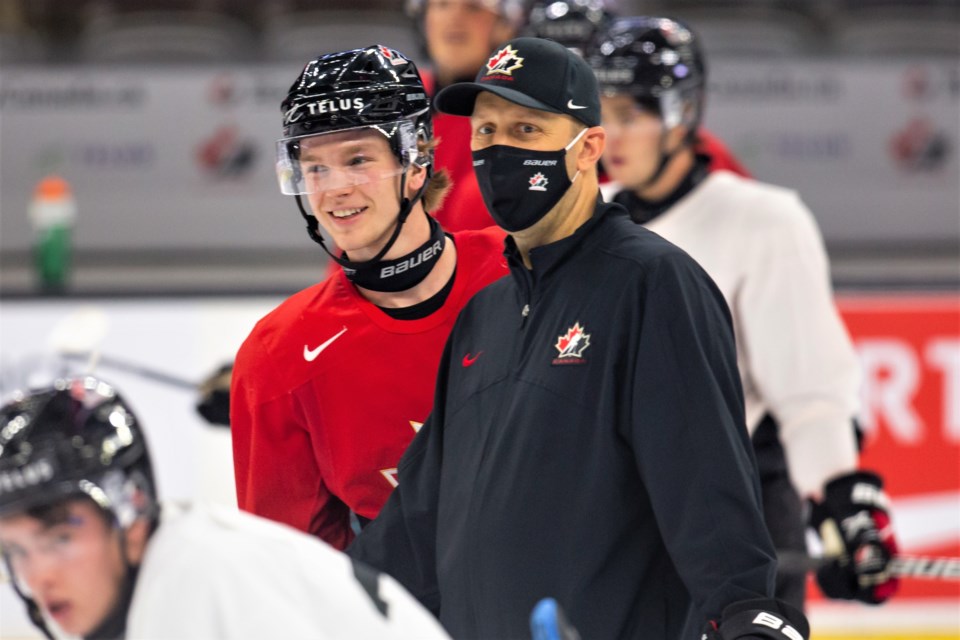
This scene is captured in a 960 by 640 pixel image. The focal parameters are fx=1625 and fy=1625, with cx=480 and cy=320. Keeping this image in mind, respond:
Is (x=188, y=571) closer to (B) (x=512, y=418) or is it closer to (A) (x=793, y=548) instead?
(B) (x=512, y=418)

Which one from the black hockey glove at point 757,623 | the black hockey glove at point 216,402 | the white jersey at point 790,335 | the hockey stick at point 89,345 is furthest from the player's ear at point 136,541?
the white jersey at point 790,335

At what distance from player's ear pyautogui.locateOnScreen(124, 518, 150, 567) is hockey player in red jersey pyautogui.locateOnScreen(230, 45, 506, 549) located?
919 mm

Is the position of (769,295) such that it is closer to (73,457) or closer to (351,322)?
(351,322)

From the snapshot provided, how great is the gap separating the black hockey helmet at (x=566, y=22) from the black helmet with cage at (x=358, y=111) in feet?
4.52

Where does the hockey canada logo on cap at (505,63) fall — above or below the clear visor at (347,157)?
above

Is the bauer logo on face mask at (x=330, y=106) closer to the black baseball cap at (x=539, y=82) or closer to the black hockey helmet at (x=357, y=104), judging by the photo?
the black hockey helmet at (x=357, y=104)

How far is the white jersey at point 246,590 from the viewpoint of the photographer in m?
1.62

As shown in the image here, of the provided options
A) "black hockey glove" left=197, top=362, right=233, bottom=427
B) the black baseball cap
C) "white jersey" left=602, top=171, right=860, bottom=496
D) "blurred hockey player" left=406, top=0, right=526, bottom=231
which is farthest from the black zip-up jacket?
"black hockey glove" left=197, top=362, right=233, bottom=427

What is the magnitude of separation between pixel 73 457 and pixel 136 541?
0.11 metres

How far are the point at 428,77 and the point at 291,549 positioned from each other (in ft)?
7.44

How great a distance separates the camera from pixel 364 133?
2639mm

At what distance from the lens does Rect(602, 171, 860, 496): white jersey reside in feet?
11.9

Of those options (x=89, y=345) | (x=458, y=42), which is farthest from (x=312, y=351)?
(x=89, y=345)

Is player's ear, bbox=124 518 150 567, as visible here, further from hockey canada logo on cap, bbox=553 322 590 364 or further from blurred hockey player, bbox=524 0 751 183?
blurred hockey player, bbox=524 0 751 183
